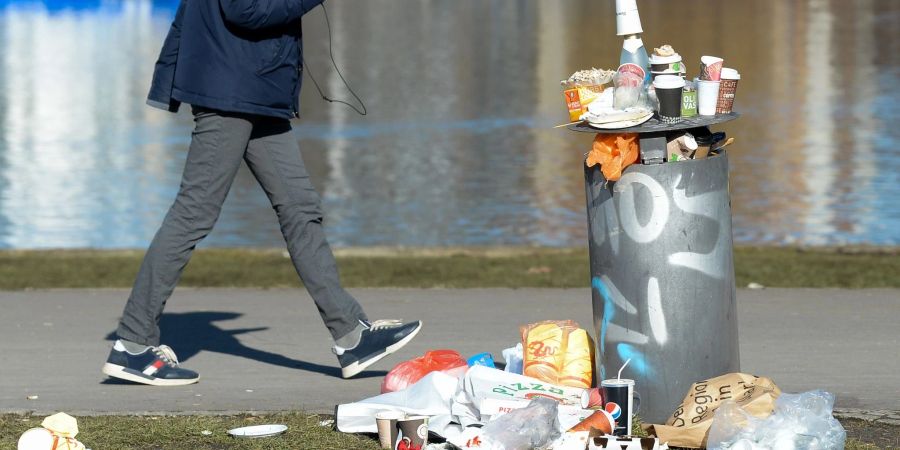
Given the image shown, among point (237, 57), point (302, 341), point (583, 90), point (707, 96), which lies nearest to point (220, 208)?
point (237, 57)

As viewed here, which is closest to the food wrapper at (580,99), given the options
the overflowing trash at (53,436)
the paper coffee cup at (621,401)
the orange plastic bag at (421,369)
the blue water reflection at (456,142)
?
the paper coffee cup at (621,401)

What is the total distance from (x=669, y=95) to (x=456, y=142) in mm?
12021

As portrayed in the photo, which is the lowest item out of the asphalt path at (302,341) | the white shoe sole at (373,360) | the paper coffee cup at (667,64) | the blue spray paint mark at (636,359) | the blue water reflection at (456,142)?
the blue water reflection at (456,142)

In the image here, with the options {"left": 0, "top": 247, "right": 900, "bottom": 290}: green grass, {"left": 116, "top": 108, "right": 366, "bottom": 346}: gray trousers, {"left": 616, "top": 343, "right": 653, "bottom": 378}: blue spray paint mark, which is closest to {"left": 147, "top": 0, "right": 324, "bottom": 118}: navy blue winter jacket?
{"left": 116, "top": 108, "right": 366, "bottom": 346}: gray trousers

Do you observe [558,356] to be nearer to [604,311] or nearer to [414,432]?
[604,311]

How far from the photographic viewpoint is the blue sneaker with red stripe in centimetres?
558

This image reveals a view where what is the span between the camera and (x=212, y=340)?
666 centimetres

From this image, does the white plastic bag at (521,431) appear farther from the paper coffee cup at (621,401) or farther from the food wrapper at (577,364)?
the food wrapper at (577,364)

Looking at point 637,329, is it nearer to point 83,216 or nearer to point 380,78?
point 83,216

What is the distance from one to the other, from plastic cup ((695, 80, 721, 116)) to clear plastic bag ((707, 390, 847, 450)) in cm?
97

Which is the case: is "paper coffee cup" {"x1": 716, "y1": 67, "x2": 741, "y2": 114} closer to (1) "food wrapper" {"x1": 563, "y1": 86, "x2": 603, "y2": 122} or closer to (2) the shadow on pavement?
(1) "food wrapper" {"x1": 563, "y1": 86, "x2": 603, "y2": 122}

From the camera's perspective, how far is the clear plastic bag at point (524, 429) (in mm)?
4383

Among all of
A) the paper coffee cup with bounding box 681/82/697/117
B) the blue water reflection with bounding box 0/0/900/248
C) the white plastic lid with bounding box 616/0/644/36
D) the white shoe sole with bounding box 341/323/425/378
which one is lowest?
the blue water reflection with bounding box 0/0/900/248

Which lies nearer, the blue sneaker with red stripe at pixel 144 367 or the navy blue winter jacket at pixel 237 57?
the navy blue winter jacket at pixel 237 57
